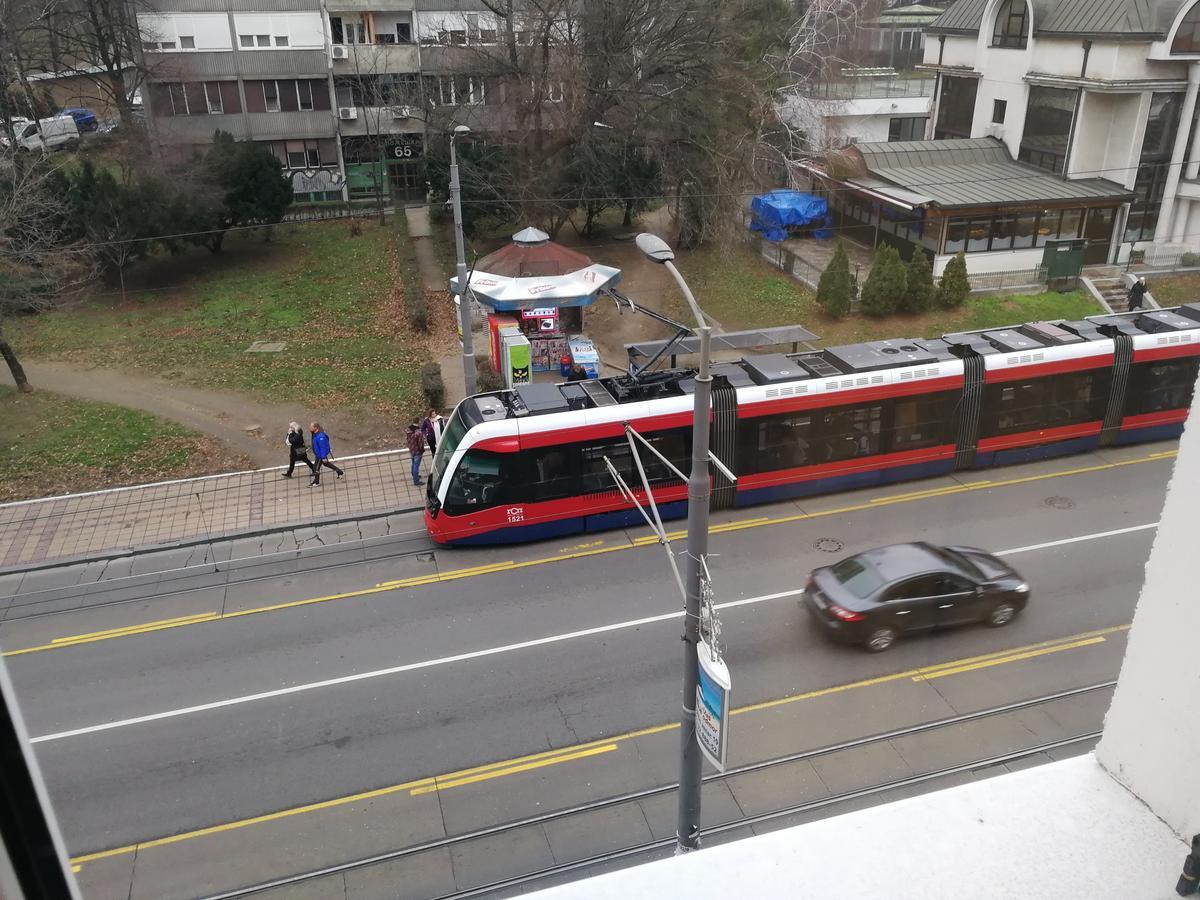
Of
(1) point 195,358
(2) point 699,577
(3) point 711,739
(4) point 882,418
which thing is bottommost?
(1) point 195,358

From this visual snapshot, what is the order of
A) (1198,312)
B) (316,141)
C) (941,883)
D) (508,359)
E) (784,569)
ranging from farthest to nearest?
1. (316,141)
2. (508,359)
3. (1198,312)
4. (784,569)
5. (941,883)

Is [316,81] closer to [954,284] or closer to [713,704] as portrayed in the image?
[954,284]

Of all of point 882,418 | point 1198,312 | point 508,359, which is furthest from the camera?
point 508,359

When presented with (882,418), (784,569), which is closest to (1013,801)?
(784,569)

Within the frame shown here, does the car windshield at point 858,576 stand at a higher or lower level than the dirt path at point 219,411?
higher

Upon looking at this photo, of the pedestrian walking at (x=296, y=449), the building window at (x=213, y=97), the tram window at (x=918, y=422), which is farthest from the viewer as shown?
the building window at (x=213, y=97)

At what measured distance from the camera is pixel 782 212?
1284 inches

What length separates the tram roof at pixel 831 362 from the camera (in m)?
16.0

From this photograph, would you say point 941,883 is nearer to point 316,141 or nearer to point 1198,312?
point 1198,312

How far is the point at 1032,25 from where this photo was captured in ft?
102

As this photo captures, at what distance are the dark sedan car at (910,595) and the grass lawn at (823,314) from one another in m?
13.0

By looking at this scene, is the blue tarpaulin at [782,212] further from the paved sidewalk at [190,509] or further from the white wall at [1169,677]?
the white wall at [1169,677]

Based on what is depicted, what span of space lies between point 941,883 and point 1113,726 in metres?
0.59

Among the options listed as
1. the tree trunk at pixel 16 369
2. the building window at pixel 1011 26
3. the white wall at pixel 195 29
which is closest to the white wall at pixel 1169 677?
the tree trunk at pixel 16 369
